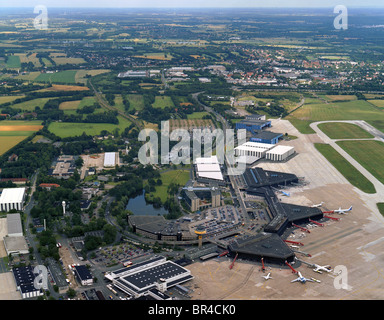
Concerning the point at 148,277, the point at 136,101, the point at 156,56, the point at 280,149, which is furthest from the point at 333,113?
the point at 156,56

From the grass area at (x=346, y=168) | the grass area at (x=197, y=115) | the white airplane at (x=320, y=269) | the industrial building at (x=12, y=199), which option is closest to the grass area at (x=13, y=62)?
the grass area at (x=197, y=115)

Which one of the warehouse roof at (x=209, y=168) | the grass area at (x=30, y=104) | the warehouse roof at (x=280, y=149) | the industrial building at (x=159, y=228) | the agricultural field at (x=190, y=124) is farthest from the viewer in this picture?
the grass area at (x=30, y=104)

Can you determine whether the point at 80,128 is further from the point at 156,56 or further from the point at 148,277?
the point at 156,56

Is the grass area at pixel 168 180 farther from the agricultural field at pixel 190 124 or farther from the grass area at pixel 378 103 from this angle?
the grass area at pixel 378 103

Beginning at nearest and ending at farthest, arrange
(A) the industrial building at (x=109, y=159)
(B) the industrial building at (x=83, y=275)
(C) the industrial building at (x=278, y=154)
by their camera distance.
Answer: (B) the industrial building at (x=83, y=275) → (A) the industrial building at (x=109, y=159) → (C) the industrial building at (x=278, y=154)

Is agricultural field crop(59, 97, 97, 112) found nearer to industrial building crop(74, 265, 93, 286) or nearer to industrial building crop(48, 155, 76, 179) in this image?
industrial building crop(48, 155, 76, 179)
